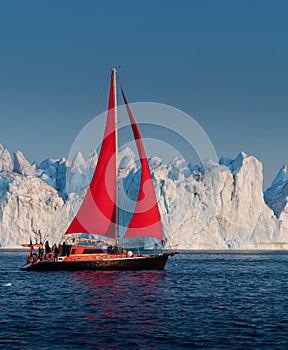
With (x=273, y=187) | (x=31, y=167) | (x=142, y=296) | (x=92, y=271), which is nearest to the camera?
(x=142, y=296)

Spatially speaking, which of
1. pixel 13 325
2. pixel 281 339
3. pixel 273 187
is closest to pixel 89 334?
pixel 13 325

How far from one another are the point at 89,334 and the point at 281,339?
22.4 feet

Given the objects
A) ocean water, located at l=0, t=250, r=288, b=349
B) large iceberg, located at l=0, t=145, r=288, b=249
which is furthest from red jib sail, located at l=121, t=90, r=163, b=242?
large iceberg, located at l=0, t=145, r=288, b=249

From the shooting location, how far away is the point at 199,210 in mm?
112375

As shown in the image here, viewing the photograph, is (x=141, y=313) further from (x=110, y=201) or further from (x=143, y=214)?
(x=110, y=201)

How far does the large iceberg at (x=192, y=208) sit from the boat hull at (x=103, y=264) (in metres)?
61.7

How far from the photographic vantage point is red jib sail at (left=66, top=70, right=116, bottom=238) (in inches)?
1790

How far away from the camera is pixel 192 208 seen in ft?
369

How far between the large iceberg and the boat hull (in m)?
61.7

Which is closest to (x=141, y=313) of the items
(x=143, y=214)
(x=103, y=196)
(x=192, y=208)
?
(x=143, y=214)

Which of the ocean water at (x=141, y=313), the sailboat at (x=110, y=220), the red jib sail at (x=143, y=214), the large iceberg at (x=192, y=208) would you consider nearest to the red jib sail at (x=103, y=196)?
the sailboat at (x=110, y=220)

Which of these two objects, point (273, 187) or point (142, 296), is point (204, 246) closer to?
point (273, 187)

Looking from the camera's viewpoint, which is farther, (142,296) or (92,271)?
(92,271)

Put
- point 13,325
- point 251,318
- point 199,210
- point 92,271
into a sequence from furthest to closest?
point 199,210 < point 92,271 < point 251,318 < point 13,325
